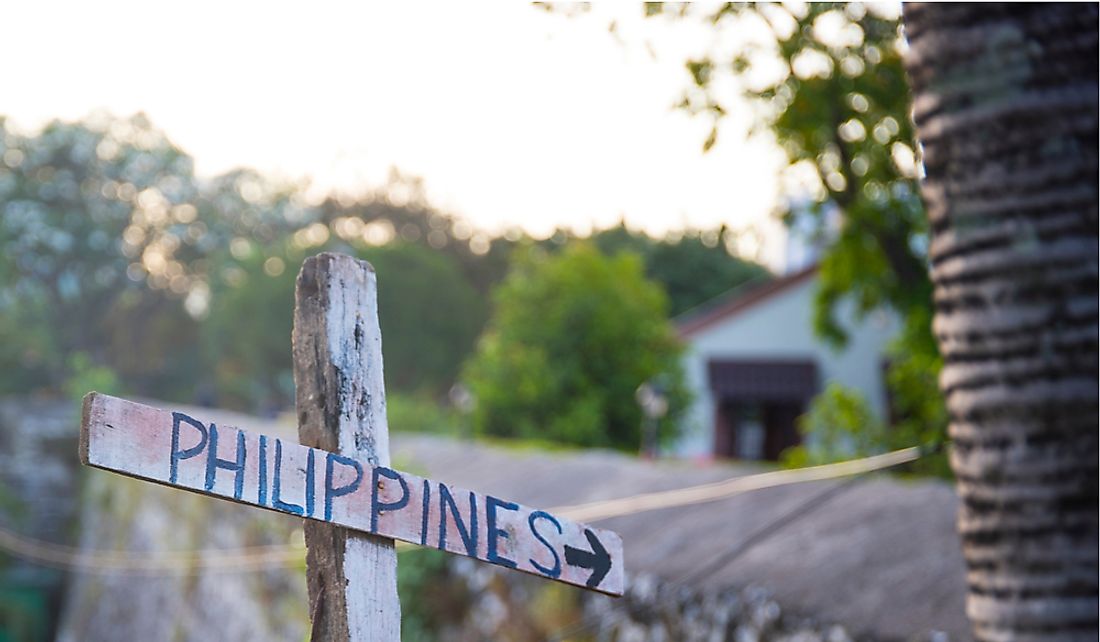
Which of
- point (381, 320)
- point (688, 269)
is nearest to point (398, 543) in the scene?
point (381, 320)

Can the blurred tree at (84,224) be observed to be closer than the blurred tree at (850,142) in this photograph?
No

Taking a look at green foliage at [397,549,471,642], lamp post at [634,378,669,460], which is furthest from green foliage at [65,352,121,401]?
green foliage at [397,549,471,642]

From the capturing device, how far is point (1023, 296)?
2.95m

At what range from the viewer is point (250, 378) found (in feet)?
123

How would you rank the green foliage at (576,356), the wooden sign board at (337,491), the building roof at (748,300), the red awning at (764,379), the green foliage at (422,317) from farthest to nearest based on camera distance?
the green foliage at (422,317) → the red awning at (764,379) → the building roof at (748,300) → the green foliage at (576,356) → the wooden sign board at (337,491)

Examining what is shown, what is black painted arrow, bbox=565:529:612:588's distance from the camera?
233 cm

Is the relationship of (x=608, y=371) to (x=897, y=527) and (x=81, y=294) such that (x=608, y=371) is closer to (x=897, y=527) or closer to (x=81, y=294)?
(x=897, y=527)

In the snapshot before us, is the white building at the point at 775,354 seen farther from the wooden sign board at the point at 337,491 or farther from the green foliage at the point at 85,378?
the wooden sign board at the point at 337,491

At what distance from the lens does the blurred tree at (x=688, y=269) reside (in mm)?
39125

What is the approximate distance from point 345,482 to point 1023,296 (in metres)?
1.64

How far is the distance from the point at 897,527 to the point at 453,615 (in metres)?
2.58

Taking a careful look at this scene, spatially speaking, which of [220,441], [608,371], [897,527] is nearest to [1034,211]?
[220,441]

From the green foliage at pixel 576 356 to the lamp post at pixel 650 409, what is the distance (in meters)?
0.21

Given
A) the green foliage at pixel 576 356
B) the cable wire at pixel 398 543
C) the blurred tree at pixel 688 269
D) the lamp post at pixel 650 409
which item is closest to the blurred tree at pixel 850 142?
the cable wire at pixel 398 543
